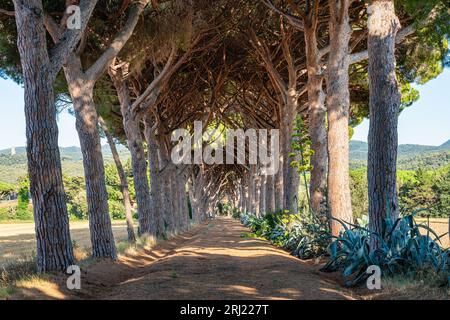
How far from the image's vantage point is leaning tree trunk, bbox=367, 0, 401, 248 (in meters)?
6.93

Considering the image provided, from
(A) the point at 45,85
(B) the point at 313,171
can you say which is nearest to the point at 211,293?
(A) the point at 45,85

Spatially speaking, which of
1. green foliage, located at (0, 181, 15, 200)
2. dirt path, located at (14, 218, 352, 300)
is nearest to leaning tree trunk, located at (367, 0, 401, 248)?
dirt path, located at (14, 218, 352, 300)

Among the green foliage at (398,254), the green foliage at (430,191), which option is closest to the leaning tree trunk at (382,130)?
the green foliage at (398,254)

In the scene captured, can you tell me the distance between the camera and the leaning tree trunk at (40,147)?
7.02m

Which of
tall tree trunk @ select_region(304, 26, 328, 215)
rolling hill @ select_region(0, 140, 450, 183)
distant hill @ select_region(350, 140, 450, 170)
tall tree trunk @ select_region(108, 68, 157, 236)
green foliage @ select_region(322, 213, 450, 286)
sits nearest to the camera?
green foliage @ select_region(322, 213, 450, 286)

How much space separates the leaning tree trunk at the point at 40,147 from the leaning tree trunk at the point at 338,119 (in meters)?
5.46

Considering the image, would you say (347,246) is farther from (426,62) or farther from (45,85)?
(426,62)

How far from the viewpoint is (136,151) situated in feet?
49.8

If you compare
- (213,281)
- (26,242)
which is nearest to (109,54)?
(213,281)

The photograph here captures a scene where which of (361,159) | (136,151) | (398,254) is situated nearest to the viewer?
(398,254)

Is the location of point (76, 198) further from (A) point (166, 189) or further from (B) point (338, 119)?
(B) point (338, 119)

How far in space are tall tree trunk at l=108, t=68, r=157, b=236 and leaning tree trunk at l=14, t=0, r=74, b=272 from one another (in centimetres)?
751

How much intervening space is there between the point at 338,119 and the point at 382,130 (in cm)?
285

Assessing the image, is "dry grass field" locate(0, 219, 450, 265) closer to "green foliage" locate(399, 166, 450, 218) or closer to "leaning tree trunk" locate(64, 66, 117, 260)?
"leaning tree trunk" locate(64, 66, 117, 260)
